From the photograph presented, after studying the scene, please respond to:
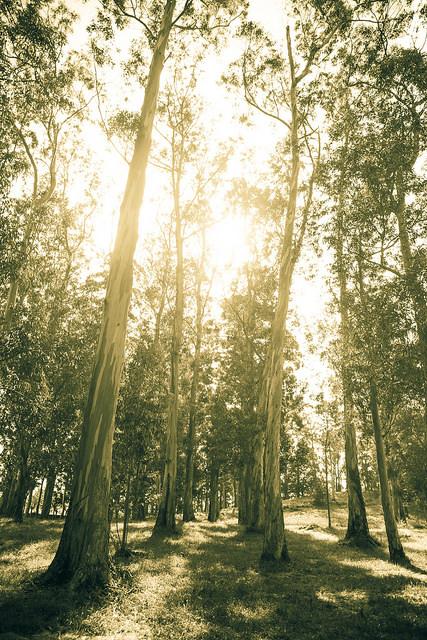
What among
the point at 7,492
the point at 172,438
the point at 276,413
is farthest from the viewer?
the point at 7,492

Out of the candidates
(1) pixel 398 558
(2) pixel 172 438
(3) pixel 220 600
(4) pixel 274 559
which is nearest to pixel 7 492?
(2) pixel 172 438

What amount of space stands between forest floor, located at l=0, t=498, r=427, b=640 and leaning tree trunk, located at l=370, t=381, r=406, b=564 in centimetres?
60

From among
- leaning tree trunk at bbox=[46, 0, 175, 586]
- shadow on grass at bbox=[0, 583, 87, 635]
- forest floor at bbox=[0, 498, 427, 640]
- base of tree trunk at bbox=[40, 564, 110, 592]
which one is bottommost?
forest floor at bbox=[0, 498, 427, 640]

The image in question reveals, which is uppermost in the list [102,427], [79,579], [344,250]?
[344,250]

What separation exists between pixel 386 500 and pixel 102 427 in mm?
10202

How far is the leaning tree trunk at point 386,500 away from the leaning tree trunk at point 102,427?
953 centimetres

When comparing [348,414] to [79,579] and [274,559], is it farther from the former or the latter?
[79,579]

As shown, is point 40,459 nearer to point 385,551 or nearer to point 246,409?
point 246,409

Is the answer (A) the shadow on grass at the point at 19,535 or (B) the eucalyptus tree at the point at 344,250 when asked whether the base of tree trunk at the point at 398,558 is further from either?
(A) the shadow on grass at the point at 19,535

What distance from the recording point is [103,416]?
755cm

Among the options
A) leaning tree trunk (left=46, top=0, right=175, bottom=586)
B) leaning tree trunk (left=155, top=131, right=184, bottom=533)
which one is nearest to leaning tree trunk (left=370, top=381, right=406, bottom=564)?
leaning tree trunk (left=155, top=131, right=184, bottom=533)

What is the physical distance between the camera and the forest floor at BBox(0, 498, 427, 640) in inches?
204

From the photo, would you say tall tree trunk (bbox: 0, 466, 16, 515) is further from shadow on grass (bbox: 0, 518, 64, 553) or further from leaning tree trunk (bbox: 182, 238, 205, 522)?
Result: leaning tree trunk (bbox: 182, 238, 205, 522)

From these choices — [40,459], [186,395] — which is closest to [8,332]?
[40,459]
